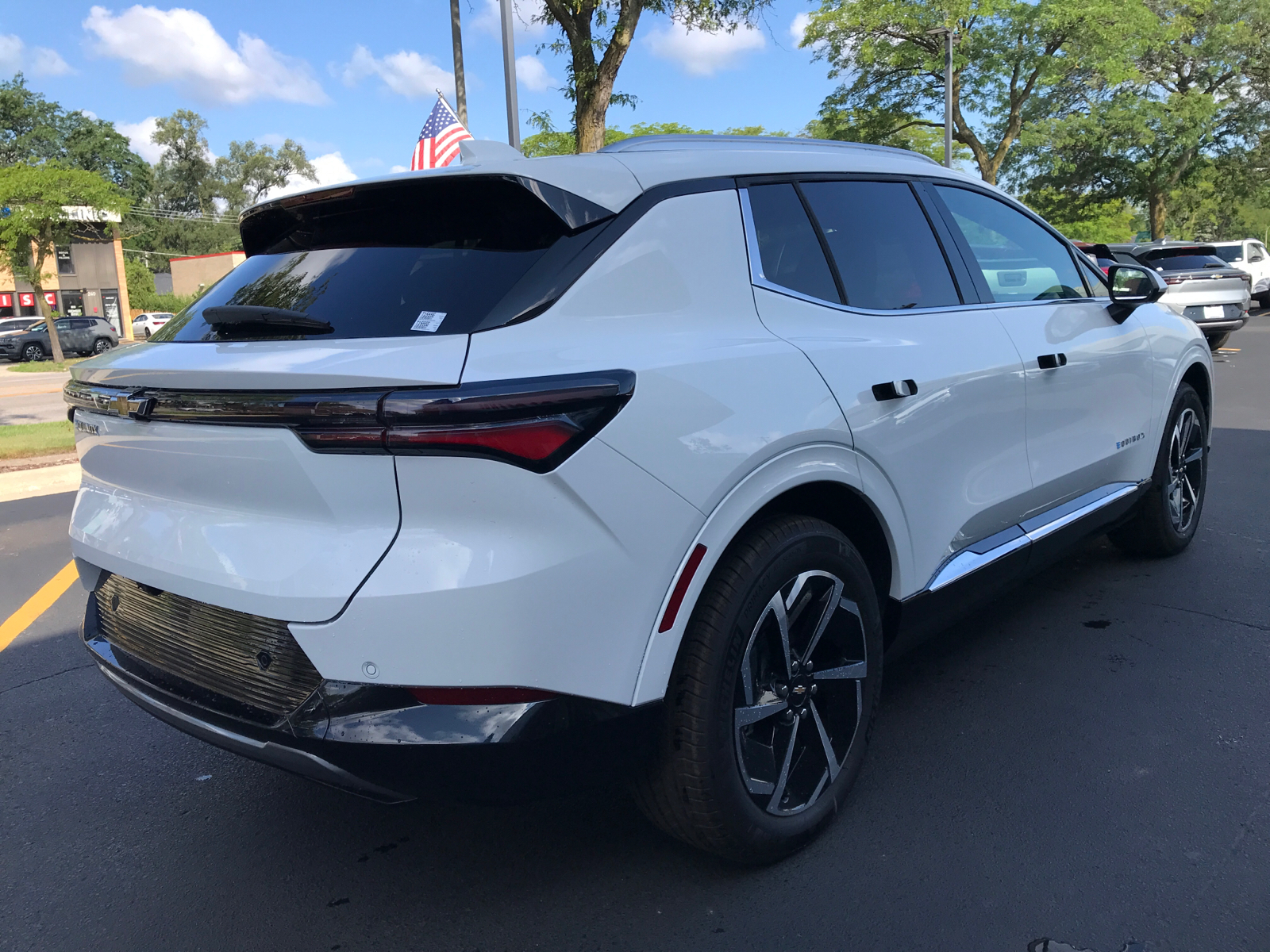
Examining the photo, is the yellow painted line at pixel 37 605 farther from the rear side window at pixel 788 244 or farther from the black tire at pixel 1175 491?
the black tire at pixel 1175 491

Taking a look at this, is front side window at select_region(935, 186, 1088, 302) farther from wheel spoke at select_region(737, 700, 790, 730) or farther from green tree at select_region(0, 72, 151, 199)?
green tree at select_region(0, 72, 151, 199)

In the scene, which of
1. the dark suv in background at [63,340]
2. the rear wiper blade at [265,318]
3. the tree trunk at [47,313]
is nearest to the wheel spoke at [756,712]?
the rear wiper blade at [265,318]

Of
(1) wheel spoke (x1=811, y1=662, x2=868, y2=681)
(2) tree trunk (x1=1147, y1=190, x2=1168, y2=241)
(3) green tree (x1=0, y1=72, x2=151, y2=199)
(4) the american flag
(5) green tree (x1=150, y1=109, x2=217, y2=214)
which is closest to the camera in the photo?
(1) wheel spoke (x1=811, y1=662, x2=868, y2=681)

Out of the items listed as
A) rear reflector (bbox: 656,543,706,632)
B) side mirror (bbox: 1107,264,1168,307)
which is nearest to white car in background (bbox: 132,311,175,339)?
side mirror (bbox: 1107,264,1168,307)

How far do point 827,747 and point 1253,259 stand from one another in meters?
27.3

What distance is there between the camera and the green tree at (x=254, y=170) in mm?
87250

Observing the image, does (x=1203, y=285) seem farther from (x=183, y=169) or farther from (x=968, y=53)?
(x=183, y=169)

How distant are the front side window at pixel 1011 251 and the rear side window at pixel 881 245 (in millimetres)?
274

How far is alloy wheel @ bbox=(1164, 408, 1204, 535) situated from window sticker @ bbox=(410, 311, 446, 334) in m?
3.77

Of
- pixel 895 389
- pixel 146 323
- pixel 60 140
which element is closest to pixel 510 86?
pixel 895 389

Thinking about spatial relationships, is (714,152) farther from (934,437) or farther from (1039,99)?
(1039,99)

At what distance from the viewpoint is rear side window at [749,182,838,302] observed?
2.57 metres

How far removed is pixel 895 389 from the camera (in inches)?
105

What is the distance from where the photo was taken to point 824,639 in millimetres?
2537
